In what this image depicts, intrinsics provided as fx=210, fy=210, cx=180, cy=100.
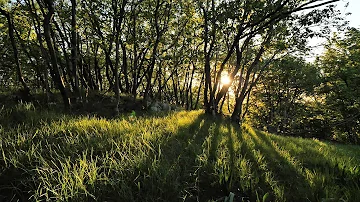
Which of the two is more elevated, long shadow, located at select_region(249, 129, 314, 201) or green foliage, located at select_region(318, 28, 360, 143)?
green foliage, located at select_region(318, 28, 360, 143)

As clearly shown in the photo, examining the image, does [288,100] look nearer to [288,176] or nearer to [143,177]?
[288,176]

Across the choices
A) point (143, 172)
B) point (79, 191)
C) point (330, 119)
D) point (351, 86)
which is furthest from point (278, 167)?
point (330, 119)

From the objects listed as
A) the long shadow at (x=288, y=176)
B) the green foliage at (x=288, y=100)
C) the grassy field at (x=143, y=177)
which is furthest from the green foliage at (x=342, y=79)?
the grassy field at (x=143, y=177)

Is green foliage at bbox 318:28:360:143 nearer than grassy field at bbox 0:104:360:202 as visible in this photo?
No

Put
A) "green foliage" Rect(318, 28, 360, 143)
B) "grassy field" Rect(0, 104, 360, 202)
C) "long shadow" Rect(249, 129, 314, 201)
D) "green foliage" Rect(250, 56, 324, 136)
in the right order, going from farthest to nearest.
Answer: "green foliage" Rect(250, 56, 324, 136), "green foliage" Rect(318, 28, 360, 143), "long shadow" Rect(249, 129, 314, 201), "grassy field" Rect(0, 104, 360, 202)

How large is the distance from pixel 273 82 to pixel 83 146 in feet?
79.2

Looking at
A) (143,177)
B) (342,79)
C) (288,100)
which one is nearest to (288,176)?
(143,177)

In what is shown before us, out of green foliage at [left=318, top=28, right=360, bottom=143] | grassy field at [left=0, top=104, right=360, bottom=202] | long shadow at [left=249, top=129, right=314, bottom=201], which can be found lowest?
long shadow at [left=249, top=129, right=314, bottom=201]

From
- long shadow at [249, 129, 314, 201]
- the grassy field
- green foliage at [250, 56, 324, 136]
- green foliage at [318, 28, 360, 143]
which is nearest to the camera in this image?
the grassy field

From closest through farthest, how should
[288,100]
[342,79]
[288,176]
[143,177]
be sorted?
[143,177], [288,176], [342,79], [288,100]

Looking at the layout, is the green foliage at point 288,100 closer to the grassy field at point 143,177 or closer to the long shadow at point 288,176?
the long shadow at point 288,176

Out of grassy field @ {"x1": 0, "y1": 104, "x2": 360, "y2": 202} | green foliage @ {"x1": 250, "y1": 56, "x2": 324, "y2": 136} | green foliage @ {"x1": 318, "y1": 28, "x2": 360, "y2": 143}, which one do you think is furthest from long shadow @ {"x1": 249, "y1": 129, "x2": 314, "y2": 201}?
green foliage @ {"x1": 250, "y1": 56, "x2": 324, "y2": 136}

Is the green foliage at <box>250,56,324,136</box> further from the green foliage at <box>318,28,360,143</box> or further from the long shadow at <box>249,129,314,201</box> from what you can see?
the long shadow at <box>249,129,314,201</box>

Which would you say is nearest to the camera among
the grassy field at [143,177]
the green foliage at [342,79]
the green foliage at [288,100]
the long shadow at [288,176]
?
the grassy field at [143,177]
